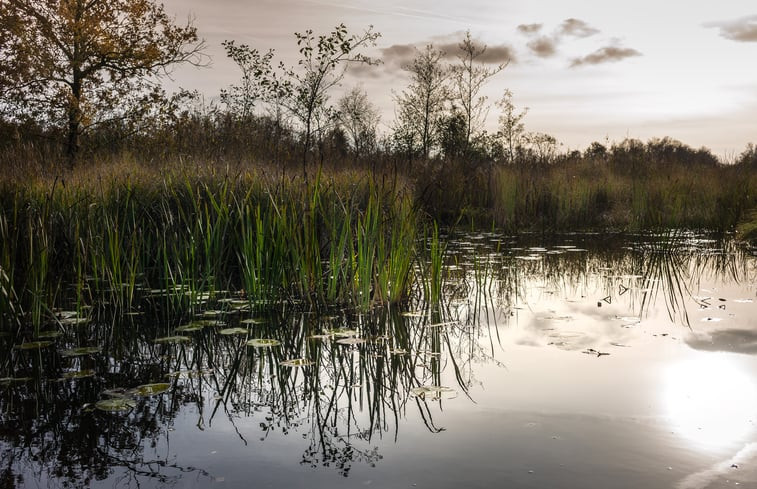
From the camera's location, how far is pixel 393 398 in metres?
3.01

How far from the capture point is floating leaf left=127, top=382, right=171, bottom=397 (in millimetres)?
3031

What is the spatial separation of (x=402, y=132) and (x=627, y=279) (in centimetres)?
1687

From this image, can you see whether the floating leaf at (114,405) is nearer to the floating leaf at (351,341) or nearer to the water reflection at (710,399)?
the floating leaf at (351,341)

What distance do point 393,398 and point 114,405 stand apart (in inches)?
50.4

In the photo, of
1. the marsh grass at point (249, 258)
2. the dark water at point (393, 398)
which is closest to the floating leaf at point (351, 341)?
the dark water at point (393, 398)

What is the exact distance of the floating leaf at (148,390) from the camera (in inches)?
119

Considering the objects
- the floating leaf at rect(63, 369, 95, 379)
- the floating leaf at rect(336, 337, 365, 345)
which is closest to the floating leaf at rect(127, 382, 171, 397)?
the floating leaf at rect(63, 369, 95, 379)

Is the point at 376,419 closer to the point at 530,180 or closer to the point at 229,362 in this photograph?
the point at 229,362

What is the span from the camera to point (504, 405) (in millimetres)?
2920

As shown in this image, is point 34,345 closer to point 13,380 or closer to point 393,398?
point 13,380

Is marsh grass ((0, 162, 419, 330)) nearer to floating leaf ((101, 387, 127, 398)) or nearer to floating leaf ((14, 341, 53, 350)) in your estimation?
floating leaf ((14, 341, 53, 350))

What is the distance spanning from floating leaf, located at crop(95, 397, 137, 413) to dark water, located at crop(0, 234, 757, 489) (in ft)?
0.04

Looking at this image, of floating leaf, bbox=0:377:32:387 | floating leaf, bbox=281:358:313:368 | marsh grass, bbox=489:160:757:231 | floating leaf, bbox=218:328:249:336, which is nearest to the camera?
floating leaf, bbox=0:377:32:387

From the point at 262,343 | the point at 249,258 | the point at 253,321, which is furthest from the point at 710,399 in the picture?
the point at 249,258
